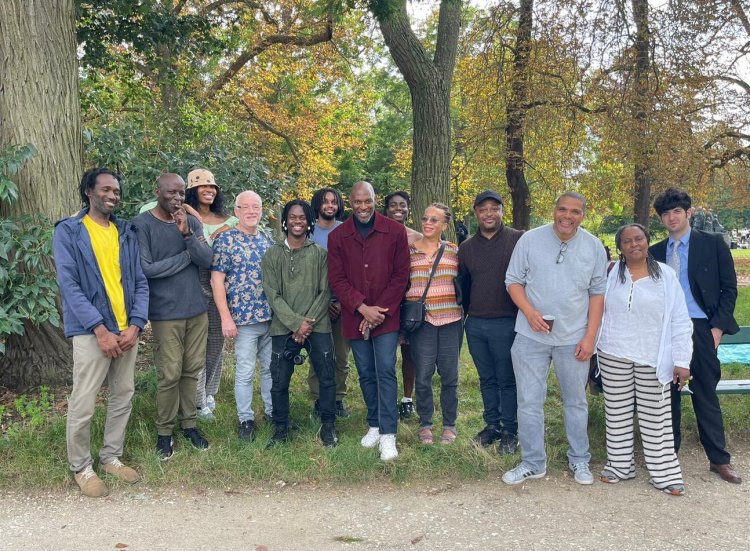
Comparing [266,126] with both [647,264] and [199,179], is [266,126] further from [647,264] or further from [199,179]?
[647,264]

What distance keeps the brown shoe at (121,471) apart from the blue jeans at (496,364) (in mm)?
2522

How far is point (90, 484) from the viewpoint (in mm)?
3902

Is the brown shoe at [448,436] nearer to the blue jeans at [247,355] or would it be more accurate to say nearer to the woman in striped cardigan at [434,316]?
the woman in striped cardigan at [434,316]

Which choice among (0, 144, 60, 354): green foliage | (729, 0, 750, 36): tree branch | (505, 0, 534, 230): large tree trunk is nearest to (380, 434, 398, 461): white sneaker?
(0, 144, 60, 354): green foliage

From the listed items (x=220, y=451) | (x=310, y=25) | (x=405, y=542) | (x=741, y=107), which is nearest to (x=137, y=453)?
(x=220, y=451)

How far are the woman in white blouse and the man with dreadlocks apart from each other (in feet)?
6.55

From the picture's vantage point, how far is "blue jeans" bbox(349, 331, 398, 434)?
14.4 feet

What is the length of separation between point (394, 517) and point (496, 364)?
4.60ft

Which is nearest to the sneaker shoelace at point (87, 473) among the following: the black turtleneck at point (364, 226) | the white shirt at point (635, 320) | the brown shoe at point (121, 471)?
the brown shoe at point (121, 471)

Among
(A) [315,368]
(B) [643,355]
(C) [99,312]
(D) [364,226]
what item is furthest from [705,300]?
(C) [99,312]

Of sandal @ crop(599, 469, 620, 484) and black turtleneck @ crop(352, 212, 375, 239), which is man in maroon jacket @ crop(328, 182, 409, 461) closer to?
black turtleneck @ crop(352, 212, 375, 239)

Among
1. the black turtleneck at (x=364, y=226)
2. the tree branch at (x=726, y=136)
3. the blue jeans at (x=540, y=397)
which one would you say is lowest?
the blue jeans at (x=540, y=397)

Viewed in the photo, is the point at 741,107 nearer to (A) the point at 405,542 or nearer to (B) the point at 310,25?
(B) the point at 310,25

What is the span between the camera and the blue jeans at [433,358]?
14.8 feet
